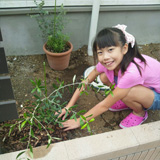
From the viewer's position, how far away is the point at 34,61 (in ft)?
9.01

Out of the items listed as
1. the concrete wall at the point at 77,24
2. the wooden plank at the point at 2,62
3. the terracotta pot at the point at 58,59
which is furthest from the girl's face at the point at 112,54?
the concrete wall at the point at 77,24

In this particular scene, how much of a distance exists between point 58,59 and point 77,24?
0.61 metres

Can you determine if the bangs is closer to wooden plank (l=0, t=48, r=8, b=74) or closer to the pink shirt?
the pink shirt

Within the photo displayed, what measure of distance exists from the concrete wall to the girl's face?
4.28 feet

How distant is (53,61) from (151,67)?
1217 mm

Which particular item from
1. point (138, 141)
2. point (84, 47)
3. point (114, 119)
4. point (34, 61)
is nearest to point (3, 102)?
point (138, 141)

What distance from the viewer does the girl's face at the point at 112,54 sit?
1.49m

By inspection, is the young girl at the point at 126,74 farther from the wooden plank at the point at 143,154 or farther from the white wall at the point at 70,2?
Result: the white wall at the point at 70,2

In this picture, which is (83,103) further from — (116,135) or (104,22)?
(104,22)

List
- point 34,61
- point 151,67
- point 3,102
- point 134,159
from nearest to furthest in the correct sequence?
point 3,102 < point 134,159 < point 151,67 < point 34,61

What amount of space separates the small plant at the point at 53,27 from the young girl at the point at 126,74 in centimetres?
77

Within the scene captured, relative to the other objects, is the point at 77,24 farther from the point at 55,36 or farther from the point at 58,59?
the point at 58,59

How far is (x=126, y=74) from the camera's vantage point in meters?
1.58

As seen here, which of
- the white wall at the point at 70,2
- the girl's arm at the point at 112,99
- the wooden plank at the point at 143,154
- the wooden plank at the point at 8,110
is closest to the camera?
the wooden plank at the point at 8,110
